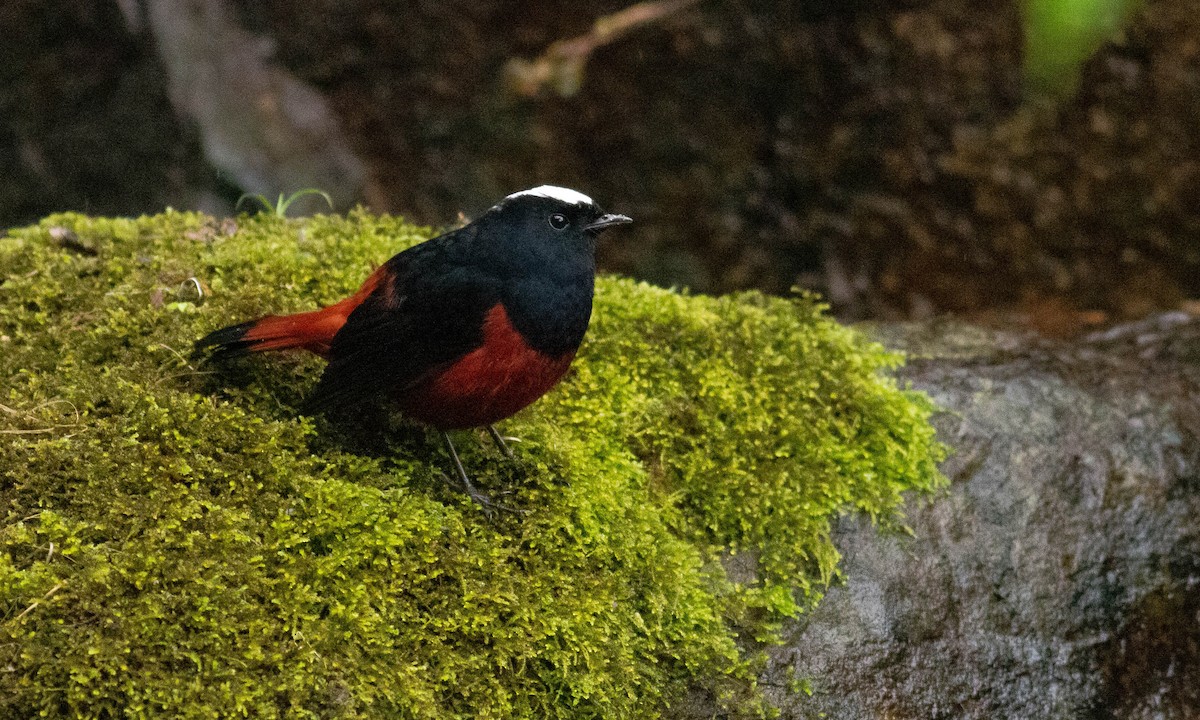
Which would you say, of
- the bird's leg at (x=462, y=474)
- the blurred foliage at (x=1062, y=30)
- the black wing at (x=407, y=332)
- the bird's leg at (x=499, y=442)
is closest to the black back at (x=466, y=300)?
the black wing at (x=407, y=332)

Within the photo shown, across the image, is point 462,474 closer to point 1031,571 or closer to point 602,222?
point 602,222

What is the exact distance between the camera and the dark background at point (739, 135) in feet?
19.2

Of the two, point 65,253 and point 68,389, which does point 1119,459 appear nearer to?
point 68,389

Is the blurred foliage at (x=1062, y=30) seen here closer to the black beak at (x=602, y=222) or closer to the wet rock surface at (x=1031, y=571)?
the black beak at (x=602, y=222)

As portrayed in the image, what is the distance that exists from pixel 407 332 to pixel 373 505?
0.52 metres

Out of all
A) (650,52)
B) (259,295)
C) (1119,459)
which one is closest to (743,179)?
(650,52)

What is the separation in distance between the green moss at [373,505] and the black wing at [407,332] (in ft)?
0.60

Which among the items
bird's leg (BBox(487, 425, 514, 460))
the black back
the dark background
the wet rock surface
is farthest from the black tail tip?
the dark background

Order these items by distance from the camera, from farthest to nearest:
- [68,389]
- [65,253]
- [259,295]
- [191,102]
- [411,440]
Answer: [191,102], [65,253], [259,295], [411,440], [68,389]

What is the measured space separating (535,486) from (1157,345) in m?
2.87

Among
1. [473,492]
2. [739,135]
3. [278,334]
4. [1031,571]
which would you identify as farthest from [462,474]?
[739,135]

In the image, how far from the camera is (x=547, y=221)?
9.46ft

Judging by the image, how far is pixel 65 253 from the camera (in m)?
3.43

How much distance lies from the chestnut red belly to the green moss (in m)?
0.21
